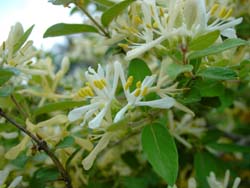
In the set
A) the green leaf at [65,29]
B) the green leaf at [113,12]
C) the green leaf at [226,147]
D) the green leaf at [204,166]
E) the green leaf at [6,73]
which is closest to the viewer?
the green leaf at [6,73]

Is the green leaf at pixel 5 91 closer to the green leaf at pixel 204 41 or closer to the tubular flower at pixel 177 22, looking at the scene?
the tubular flower at pixel 177 22

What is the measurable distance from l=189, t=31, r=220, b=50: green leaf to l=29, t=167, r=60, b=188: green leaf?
1.89ft

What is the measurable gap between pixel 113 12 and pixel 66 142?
380 mm

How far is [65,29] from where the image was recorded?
4.19 feet

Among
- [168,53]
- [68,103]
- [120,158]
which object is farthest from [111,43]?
[120,158]

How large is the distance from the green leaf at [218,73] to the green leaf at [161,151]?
0.56ft

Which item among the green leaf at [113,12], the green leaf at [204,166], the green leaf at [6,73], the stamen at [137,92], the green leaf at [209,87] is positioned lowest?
the green leaf at [204,166]

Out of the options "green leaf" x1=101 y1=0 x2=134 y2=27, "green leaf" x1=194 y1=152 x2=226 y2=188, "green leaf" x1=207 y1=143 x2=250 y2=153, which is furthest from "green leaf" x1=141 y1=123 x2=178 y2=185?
"green leaf" x1=207 y1=143 x2=250 y2=153

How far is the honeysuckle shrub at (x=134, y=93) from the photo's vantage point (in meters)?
0.96

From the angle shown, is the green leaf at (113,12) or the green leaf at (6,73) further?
the green leaf at (113,12)

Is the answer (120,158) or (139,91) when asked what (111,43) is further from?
(120,158)

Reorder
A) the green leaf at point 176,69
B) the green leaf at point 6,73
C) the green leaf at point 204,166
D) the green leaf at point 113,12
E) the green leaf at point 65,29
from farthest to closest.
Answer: the green leaf at point 204,166
the green leaf at point 65,29
the green leaf at point 113,12
the green leaf at point 6,73
the green leaf at point 176,69

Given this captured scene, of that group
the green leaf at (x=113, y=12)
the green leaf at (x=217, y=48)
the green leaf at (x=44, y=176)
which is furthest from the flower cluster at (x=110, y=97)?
the green leaf at (x=44, y=176)

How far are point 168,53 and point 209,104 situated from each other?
355 millimetres
